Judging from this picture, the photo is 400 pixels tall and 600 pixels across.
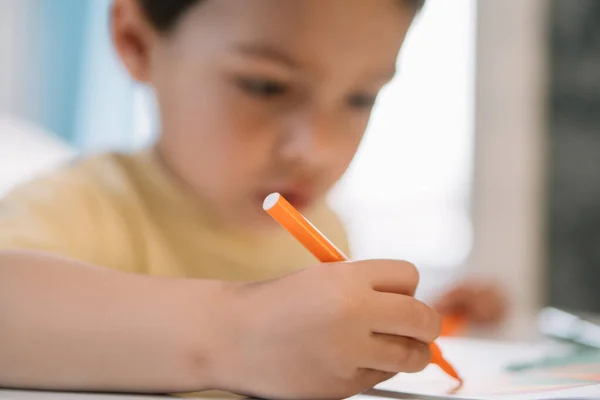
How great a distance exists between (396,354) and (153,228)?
0.47ft

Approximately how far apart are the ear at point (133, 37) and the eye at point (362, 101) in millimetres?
87

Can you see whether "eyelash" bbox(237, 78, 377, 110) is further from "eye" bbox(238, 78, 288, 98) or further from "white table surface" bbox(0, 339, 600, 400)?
"white table surface" bbox(0, 339, 600, 400)

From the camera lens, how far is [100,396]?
0.20 m

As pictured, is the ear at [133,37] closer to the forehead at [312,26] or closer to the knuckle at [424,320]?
the forehead at [312,26]

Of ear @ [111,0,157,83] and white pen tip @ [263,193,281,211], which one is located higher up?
ear @ [111,0,157,83]

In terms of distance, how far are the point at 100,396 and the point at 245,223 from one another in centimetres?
11

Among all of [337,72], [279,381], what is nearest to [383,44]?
[337,72]

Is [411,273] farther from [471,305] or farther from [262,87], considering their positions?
[471,305]

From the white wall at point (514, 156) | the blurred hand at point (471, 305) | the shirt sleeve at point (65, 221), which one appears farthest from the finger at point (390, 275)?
the white wall at point (514, 156)

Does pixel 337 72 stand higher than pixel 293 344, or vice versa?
pixel 337 72

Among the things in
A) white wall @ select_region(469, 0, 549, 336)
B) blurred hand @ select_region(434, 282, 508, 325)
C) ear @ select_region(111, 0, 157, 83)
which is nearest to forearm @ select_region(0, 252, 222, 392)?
ear @ select_region(111, 0, 157, 83)

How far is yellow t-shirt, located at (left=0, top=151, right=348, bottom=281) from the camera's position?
277 millimetres

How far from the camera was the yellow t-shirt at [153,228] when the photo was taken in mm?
277

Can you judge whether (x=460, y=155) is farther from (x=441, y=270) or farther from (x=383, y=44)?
(x=383, y=44)
